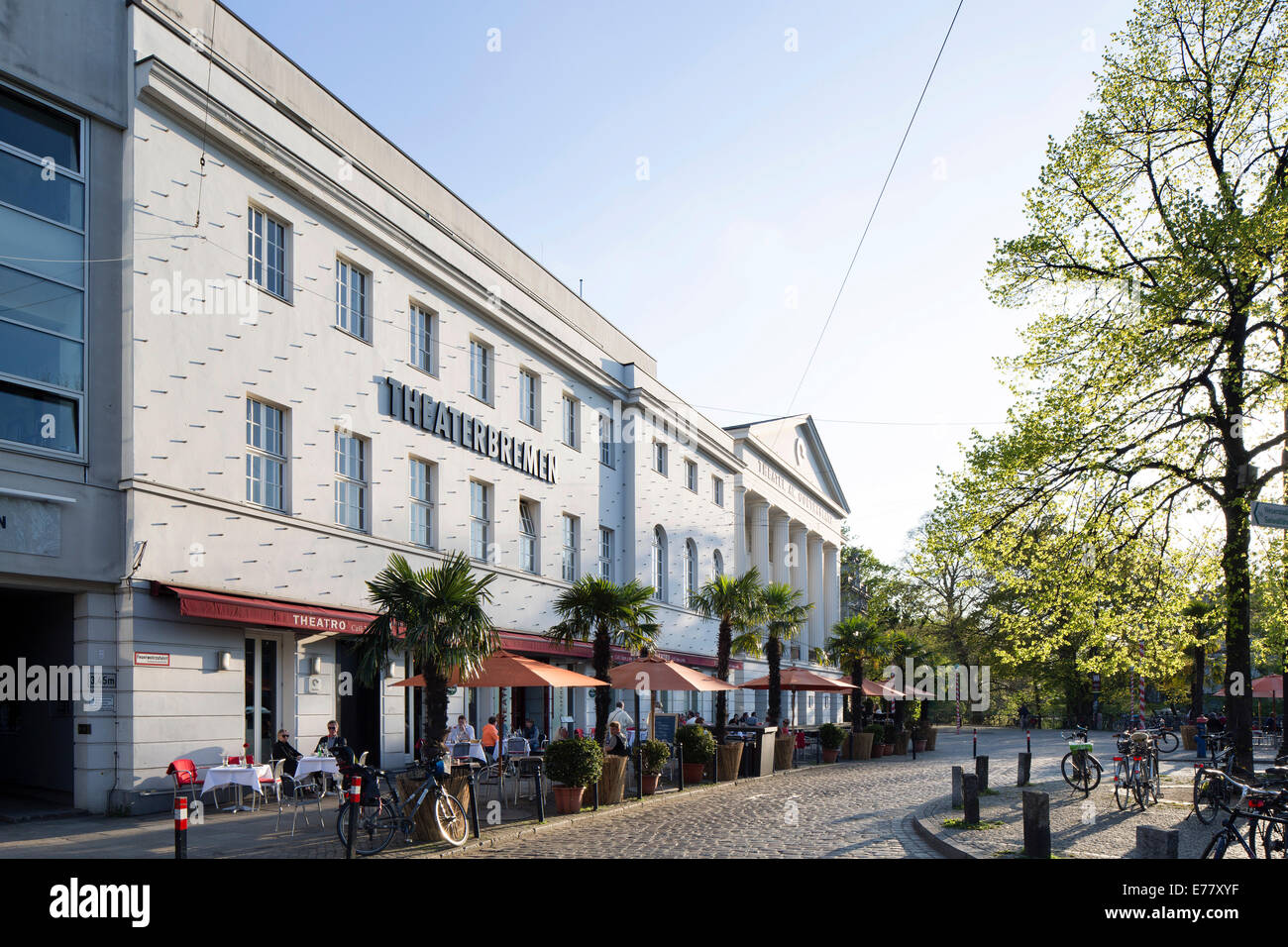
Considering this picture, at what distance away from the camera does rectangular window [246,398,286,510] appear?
19.9 metres

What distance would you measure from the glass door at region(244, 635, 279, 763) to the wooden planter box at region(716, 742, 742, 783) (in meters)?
10.2

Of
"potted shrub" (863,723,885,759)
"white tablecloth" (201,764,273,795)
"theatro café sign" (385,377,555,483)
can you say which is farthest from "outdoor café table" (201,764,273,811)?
"potted shrub" (863,723,885,759)

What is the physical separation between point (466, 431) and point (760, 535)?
99.1 ft

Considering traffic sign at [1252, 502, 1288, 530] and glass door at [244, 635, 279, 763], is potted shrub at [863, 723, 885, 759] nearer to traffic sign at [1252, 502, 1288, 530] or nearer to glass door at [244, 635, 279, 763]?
glass door at [244, 635, 279, 763]

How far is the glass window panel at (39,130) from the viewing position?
1631 centimetres

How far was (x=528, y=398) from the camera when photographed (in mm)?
31344

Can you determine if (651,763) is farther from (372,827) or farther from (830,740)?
(830,740)

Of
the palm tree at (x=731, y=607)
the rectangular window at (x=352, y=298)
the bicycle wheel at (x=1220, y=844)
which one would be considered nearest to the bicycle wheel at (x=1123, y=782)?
the bicycle wheel at (x=1220, y=844)

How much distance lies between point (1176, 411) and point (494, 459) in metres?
16.7

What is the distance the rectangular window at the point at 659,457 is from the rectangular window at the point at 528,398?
9773 millimetres

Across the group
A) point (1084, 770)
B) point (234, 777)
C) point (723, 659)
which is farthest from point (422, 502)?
point (1084, 770)

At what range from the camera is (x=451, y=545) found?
2600 cm
